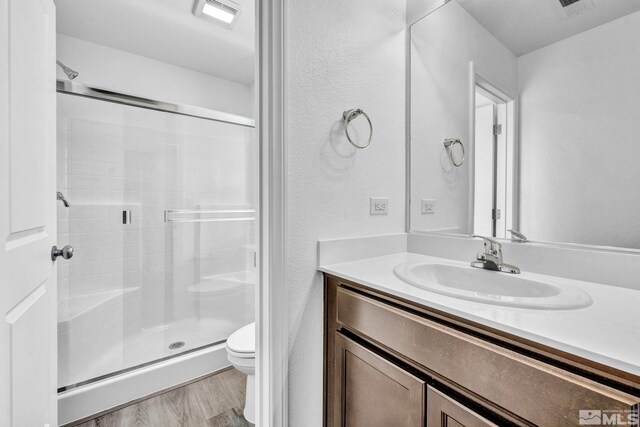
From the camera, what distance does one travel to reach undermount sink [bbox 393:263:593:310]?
0.68 meters

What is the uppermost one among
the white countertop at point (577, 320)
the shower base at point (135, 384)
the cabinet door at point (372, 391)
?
the white countertop at point (577, 320)

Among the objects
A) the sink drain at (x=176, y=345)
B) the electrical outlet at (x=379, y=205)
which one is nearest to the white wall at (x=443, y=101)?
the electrical outlet at (x=379, y=205)

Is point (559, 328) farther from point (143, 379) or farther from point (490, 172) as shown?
point (143, 379)

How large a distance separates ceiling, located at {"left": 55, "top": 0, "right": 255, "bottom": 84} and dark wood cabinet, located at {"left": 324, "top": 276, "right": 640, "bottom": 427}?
6.46ft

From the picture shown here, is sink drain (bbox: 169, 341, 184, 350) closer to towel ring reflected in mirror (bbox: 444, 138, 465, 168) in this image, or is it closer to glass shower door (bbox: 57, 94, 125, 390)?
glass shower door (bbox: 57, 94, 125, 390)

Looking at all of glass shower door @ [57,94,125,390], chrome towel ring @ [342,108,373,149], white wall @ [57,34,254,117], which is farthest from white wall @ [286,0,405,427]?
white wall @ [57,34,254,117]

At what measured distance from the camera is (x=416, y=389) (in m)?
0.75

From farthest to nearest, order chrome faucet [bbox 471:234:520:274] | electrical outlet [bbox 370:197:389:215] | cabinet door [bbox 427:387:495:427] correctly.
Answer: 1. electrical outlet [bbox 370:197:389:215]
2. chrome faucet [bbox 471:234:520:274]
3. cabinet door [bbox 427:387:495:427]

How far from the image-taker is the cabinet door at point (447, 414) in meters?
0.63

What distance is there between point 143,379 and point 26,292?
3.41 feet

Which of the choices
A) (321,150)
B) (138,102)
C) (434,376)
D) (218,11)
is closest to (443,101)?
(321,150)

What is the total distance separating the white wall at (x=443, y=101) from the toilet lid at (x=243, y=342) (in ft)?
3.44

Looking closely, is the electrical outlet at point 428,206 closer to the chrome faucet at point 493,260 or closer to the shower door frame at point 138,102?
the chrome faucet at point 493,260

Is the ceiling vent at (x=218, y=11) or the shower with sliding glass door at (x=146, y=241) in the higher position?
the ceiling vent at (x=218, y=11)
